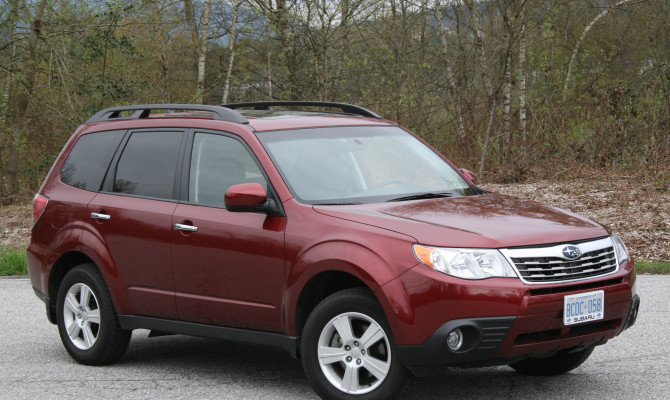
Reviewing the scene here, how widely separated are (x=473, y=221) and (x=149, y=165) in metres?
2.58

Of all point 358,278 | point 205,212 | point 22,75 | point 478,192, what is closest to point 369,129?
point 478,192

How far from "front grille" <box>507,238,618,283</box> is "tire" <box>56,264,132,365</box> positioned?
10.4 feet

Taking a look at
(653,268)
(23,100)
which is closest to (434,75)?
(23,100)

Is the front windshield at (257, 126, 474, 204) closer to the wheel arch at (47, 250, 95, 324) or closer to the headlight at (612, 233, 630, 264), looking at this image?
the headlight at (612, 233, 630, 264)

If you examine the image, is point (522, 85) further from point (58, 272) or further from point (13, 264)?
point (58, 272)

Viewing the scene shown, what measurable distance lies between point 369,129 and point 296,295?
5.38 feet

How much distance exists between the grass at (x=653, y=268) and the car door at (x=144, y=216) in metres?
6.46

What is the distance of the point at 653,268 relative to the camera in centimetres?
1062

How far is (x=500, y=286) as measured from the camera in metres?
4.46

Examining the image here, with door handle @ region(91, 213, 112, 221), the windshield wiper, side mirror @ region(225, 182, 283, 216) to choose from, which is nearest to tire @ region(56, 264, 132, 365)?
door handle @ region(91, 213, 112, 221)

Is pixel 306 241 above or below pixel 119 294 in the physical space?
above

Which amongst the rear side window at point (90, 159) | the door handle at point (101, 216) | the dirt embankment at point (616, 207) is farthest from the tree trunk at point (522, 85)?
Answer: the door handle at point (101, 216)

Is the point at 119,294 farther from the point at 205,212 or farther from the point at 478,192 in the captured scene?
the point at 478,192

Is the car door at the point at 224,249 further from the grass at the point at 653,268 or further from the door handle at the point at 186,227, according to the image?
the grass at the point at 653,268
